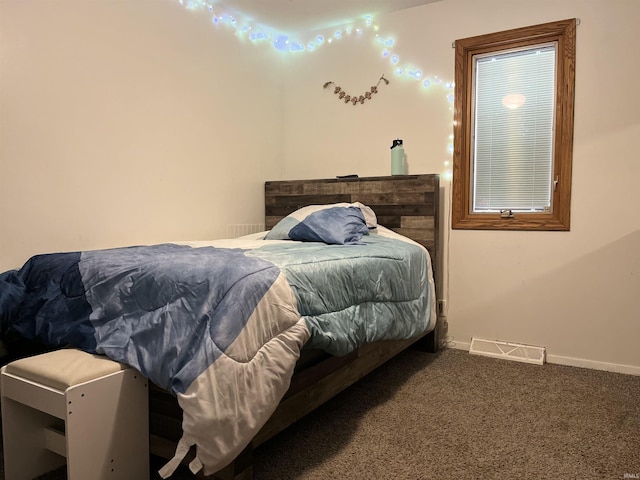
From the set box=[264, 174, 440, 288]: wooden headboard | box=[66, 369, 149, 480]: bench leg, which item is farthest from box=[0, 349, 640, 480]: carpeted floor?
box=[264, 174, 440, 288]: wooden headboard

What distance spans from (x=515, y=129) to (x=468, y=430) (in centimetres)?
189

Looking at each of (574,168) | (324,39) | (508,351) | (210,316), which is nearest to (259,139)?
(324,39)

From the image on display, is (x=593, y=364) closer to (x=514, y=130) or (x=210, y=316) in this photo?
(x=514, y=130)

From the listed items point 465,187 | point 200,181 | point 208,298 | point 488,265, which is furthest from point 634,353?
point 200,181

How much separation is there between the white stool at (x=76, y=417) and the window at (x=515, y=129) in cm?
226

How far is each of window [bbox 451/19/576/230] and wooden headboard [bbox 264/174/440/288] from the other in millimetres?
218

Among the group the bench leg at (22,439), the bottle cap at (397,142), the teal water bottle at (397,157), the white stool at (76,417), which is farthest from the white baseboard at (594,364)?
the bench leg at (22,439)

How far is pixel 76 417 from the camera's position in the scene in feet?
4.08

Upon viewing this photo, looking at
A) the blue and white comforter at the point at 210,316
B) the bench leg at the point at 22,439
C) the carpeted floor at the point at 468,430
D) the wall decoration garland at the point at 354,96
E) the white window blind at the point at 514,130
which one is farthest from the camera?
the wall decoration garland at the point at 354,96

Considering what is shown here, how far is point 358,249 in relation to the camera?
2.26 m

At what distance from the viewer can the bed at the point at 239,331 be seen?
1.22 meters

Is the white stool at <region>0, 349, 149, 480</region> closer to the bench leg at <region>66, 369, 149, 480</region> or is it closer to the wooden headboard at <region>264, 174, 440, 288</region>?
the bench leg at <region>66, 369, 149, 480</region>

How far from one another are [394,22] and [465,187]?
1237mm

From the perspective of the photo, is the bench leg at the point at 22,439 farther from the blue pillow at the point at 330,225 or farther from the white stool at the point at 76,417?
the blue pillow at the point at 330,225
